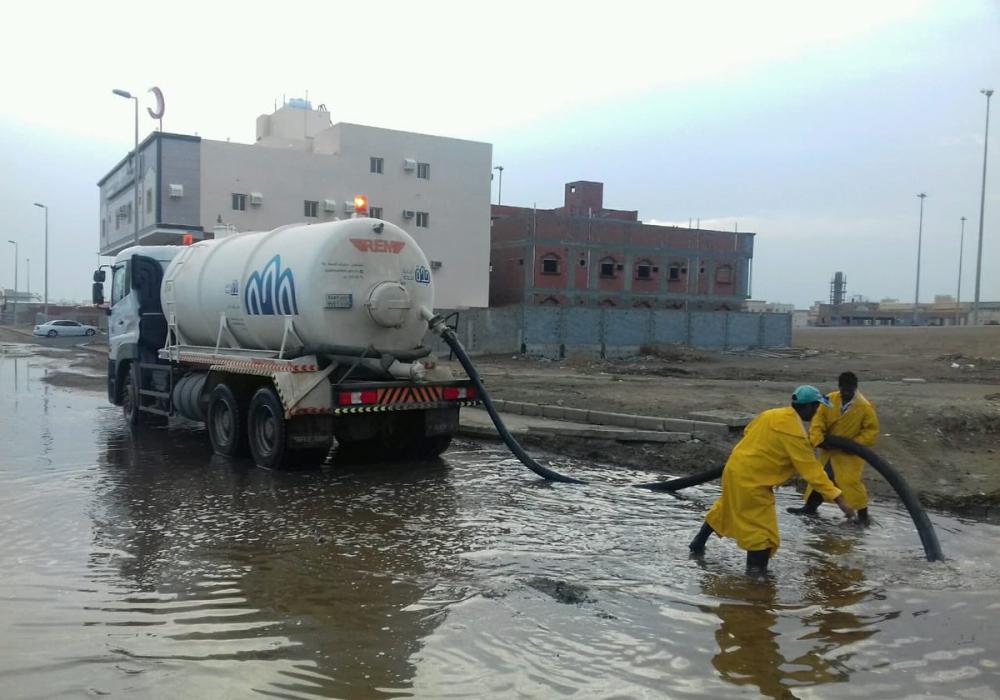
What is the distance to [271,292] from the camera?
10.6 m

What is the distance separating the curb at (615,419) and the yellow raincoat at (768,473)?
5836 millimetres

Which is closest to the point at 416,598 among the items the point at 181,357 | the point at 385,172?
the point at 181,357

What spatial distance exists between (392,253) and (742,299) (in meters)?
48.2

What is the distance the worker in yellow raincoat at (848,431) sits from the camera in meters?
7.52

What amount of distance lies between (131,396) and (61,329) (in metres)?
44.3

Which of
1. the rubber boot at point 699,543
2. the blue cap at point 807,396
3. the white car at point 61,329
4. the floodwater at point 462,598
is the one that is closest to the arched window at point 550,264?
the white car at point 61,329

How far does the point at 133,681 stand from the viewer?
4.20 meters

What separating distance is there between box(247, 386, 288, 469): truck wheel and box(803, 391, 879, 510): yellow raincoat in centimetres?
613

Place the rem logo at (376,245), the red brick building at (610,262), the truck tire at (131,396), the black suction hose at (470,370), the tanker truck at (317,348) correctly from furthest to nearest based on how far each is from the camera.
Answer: the red brick building at (610,262), the truck tire at (131,396), the black suction hose at (470,370), the rem logo at (376,245), the tanker truck at (317,348)

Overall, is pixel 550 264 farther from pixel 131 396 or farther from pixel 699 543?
pixel 699 543

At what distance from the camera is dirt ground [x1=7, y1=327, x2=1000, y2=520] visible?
9664 millimetres

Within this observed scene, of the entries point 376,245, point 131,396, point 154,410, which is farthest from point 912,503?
point 131,396

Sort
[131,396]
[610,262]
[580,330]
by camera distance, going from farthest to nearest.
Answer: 1. [610,262]
2. [580,330]
3. [131,396]

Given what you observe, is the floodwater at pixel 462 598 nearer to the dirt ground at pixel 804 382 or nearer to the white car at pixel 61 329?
the dirt ground at pixel 804 382
